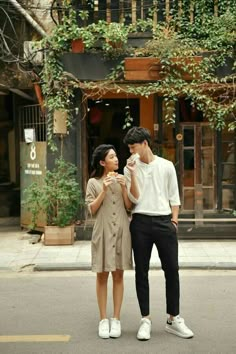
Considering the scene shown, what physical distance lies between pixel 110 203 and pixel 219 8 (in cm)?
621

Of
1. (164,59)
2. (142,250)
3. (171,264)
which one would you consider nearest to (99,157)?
(142,250)

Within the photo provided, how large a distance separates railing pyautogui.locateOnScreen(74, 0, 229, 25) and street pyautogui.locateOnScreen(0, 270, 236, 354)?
484cm

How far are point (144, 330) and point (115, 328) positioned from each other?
0.91 feet

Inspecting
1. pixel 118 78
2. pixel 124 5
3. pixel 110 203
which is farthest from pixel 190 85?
pixel 110 203

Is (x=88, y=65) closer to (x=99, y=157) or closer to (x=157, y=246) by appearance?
(x=99, y=157)

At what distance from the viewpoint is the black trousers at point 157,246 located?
16.3ft

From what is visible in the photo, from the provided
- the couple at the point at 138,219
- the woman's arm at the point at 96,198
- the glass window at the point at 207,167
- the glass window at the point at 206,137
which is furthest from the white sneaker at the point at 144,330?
the glass window at the point at 206,137

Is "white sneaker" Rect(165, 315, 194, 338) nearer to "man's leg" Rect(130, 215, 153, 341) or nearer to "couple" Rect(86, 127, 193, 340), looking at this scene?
"couple" Rect(86, 127, 193, 340)

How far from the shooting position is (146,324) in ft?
16.5

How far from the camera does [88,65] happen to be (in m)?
9.86

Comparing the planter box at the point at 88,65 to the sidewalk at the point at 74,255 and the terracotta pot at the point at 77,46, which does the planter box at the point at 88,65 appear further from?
the sidewalk at the point at 74,255

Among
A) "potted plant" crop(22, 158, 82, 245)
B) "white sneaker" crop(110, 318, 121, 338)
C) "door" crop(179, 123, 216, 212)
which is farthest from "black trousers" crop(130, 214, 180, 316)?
"door" crop(179, 123, 216, 212)

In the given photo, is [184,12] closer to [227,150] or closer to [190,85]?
[190,85]

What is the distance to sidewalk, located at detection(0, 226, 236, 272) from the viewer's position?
8.18 metres
